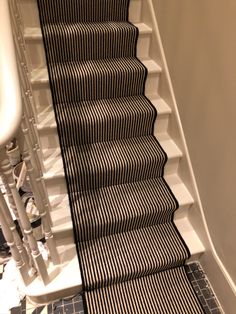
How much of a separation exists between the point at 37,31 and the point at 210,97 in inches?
47.3

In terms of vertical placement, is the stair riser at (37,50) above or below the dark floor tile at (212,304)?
above

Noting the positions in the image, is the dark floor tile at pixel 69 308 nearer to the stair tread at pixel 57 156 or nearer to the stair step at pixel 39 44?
the stair tread at pixel 57 156

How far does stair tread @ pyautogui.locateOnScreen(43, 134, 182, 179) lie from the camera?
1621 mm

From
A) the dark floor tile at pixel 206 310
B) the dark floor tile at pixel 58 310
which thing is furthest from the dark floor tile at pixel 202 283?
the dark floor tile at pixel 58 310

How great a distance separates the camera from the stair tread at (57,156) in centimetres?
162

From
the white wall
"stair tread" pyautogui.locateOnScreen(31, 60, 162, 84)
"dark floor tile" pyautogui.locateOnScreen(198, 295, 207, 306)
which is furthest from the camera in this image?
"stair tread" pyautogui.locateOnScreen(31, 60, 162, 84)

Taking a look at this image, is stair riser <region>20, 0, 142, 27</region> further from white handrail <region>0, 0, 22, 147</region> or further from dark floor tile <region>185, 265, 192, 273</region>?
dark floor tile <region>185, 265, 192, 273</region>

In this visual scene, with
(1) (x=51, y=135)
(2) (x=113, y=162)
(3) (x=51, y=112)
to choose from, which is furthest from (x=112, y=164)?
(3) (x=51, y=112)

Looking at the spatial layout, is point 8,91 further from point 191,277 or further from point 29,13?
point 191,277

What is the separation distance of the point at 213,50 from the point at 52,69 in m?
1.01

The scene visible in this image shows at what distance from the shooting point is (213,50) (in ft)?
4.19

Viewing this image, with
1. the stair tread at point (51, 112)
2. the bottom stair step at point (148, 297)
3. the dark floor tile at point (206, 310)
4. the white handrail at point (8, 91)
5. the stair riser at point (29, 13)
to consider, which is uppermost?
the white handrail at point (8, 91)

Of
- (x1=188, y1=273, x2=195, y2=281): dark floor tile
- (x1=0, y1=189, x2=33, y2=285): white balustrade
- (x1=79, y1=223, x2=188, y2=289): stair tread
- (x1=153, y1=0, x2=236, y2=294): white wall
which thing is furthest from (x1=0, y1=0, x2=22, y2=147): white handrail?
(x1=188, y1=273, x2=195, y2=281): dark floor tile

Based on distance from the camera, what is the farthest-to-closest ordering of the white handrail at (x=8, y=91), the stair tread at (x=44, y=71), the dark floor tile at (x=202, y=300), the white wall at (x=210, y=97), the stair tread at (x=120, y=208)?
1. the stair tread at (x=44, y=71)
2. the stair tread at (x=120, y=208)
3. the dark floor tile at (x=202, y=300)
4. the white wall at (x=210, y=97)
5. the white handrail at (x=8, y=91)
